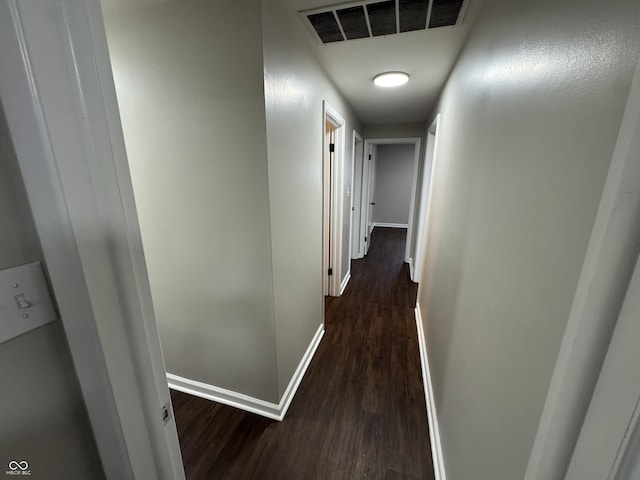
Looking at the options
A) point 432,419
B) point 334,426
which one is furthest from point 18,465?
point 432,419

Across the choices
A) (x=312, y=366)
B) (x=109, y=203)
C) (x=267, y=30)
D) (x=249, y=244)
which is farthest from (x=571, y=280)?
(x=312, y=366)

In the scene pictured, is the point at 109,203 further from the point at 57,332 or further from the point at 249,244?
the point at 249,244

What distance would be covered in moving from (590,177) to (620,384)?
0.35 meters

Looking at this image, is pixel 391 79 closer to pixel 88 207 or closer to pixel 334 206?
pixel 334 206

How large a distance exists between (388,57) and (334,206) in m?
1.46

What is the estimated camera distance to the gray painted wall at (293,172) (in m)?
1.28

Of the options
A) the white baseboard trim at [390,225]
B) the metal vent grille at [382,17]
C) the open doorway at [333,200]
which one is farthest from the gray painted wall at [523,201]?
the white baseboard trim at [390,225]

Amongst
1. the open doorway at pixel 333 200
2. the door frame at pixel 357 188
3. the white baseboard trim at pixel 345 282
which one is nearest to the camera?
the open doorway at pixel 333 200

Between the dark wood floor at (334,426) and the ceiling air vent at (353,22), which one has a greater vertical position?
the ceiling air vent at (353,22)

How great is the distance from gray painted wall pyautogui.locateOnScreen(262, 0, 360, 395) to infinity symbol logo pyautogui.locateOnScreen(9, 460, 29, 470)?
1.03 meters

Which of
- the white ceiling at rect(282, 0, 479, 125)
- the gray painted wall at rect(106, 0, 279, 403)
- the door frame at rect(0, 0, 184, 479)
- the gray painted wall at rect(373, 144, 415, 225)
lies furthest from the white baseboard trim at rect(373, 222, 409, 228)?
the door frame at rect(0, 0, 184, 479)

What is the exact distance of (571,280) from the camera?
0.48m

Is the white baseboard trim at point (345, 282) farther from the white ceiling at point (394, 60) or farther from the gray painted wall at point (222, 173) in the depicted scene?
the white ceiling at point (394, 60)

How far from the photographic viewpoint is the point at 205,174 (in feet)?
4.50
